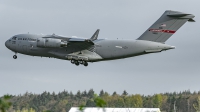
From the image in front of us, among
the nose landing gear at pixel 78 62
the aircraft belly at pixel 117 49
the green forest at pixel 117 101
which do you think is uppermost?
the aircraft belly at pixel 117 49

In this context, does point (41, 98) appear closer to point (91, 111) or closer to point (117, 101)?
point (117, 101)

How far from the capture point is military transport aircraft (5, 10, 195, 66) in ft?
115

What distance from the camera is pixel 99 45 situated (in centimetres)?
3638

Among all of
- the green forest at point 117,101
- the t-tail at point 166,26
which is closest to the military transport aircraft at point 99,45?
the t-tail at point 166,26

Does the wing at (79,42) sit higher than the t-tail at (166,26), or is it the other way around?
the t-tail at (166,26)

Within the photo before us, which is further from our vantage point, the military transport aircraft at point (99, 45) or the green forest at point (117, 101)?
the green forest at point (117, 101)

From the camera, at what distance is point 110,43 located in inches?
1400

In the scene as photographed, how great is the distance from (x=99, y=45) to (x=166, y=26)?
463 cm

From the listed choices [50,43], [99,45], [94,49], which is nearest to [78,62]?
[94,49]

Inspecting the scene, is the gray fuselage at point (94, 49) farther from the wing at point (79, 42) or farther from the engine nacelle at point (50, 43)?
the engine nacelle at point (50, 43)

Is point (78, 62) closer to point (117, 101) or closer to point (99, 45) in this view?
point (99, 45)

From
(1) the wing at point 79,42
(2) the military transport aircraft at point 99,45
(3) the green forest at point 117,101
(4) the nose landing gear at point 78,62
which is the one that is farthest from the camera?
(3) the green forest at point 117,101

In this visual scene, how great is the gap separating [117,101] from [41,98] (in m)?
40.2

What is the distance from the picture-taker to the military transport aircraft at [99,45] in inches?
1375
